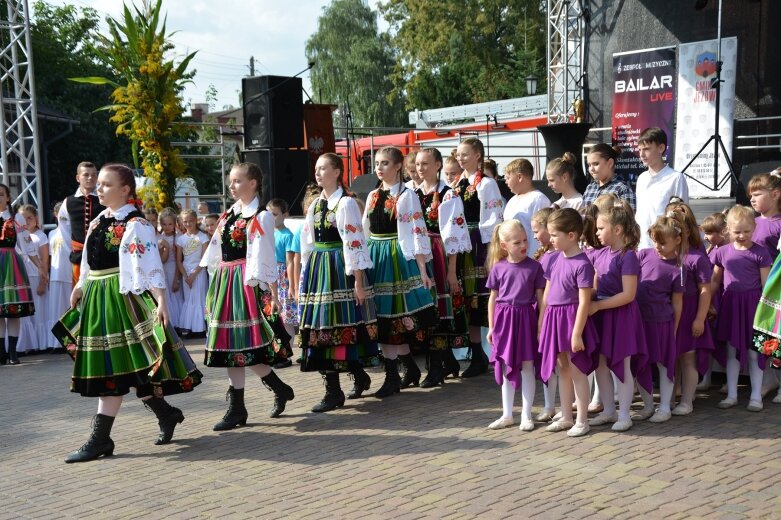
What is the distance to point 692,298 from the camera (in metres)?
6.29

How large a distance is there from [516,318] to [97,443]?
2.85 meters

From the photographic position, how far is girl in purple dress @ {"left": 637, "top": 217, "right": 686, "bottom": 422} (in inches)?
237

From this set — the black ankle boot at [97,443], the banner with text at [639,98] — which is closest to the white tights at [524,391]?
the black ankle boot at [97,443]

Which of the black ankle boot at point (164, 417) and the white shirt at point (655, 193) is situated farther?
the white shirt at point (655, 193)

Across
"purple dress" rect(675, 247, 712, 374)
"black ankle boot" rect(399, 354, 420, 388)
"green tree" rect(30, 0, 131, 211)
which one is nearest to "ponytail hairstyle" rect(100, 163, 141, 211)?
"black ankle boot" rect(399, 354, 420, 388)

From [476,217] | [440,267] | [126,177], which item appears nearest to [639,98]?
[476,217]

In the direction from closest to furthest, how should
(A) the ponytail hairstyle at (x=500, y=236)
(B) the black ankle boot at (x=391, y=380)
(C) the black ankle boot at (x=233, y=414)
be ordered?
1. (A) the ponytail hairstyle at (x=500, y=236)
2. (C) the black ankle boot at (x=233, y=414)
3. (B) the black ankle boot at (x=391, y=380)

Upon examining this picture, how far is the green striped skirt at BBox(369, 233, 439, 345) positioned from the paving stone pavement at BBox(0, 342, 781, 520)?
0.55 meters

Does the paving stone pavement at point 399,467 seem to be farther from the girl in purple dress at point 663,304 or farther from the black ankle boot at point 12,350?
the black ankle boot at point 12,350

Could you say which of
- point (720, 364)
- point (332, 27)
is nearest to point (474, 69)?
point (332, 27)

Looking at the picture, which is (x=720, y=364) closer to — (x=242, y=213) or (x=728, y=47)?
(x=242, y=213)

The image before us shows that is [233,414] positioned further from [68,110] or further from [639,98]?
[68,110]

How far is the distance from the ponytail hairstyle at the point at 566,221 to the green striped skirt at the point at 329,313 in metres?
1.67

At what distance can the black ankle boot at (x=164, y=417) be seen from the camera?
599 cm
